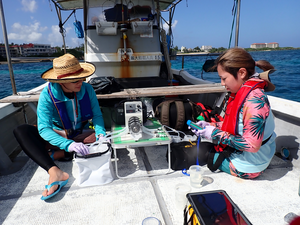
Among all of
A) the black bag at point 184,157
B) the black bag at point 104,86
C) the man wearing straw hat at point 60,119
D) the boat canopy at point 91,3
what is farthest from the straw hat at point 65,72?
the boat canopy at point 91,3

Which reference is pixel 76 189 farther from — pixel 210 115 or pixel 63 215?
pixel 210 115

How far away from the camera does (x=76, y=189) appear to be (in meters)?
1.98

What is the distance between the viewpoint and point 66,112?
221 cm

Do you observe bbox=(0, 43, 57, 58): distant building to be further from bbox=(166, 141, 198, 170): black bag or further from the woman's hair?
the woman's hair

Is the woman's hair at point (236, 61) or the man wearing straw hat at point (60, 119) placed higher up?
the woman's hair at point (236, 61)

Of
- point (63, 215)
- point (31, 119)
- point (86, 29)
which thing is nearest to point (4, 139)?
point (31, 119)

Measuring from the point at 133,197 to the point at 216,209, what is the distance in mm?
763

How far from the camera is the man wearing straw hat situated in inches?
77.2

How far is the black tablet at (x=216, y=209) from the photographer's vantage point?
128 cm

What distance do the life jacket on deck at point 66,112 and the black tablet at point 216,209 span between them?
1450 millimetres

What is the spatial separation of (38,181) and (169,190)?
53.3 inches

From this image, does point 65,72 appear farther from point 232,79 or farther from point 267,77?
point 267,77

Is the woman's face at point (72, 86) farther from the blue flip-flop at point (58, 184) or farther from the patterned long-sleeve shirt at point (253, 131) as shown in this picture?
the patterned long-sleeve shirt at point (253, 131)

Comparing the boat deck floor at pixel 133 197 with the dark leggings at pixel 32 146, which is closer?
the boat deck floor at pixel 133 197
